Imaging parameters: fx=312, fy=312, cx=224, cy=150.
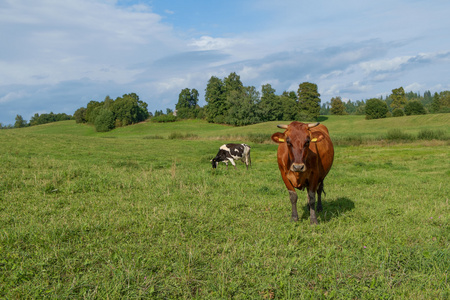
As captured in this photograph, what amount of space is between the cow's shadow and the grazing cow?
80 centimetres

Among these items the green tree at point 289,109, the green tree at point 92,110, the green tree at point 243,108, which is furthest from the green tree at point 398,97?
the green tree at point 92,110

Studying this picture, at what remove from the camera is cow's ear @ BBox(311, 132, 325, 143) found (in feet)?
21.5

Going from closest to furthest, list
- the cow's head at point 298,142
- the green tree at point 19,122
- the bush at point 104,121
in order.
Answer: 1. the cow's head at point 298,142
2. the bush at point 104,121
3. the green tree at point 19,122

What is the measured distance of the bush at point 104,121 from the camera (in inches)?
3910

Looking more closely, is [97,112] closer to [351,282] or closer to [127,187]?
[127,187]

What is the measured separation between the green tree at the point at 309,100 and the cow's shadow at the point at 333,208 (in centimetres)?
9907

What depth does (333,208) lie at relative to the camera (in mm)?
8711

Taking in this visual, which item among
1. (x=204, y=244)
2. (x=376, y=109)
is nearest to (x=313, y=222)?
(x=204, y=244)

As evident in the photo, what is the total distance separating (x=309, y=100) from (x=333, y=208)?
103 meters

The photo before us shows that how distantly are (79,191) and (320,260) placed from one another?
283 inches

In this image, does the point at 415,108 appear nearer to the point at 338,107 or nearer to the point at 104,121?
the point at 338,107

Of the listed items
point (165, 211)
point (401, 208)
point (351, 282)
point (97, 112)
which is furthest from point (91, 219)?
point (97, 112)

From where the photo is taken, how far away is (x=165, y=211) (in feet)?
22.9

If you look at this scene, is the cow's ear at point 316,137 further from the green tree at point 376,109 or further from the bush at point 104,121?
the green tree at point 376,109
